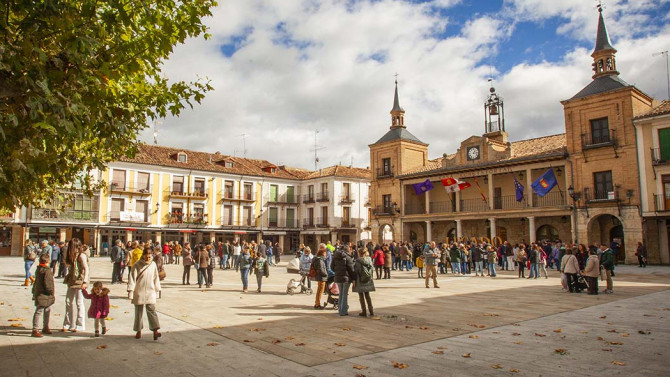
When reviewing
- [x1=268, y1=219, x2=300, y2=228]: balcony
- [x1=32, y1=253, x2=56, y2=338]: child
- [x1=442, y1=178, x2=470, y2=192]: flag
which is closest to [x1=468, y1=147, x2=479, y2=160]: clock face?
[x1=442, y1=178, x2=470, y2=192]: flag

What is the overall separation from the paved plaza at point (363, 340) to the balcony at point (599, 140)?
16072mm

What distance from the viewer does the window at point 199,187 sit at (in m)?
43.8

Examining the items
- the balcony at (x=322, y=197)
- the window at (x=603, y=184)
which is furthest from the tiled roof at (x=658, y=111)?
the balcony at (x=322, y=197)

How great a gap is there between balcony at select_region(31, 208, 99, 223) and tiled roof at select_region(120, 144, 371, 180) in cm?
517

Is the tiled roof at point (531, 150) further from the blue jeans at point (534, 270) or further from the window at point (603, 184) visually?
the blue jeans at point (534, 270)

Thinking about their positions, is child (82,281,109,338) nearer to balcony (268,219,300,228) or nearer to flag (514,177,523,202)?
flag (514,177,523,202)

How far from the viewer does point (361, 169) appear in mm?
54469

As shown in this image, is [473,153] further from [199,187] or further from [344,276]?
[344,276]

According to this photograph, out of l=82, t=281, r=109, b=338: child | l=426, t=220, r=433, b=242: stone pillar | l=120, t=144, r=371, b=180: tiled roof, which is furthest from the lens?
l=120, t=144, r=371, b=180: tiled roof

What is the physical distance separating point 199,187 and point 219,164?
3910 mm

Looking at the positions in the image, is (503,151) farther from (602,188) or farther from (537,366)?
(537,366)

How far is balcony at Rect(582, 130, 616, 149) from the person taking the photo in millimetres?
26312

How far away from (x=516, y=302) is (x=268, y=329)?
265 inches

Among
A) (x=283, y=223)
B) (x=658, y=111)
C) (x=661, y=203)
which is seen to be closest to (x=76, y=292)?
(x=661, y=203)
